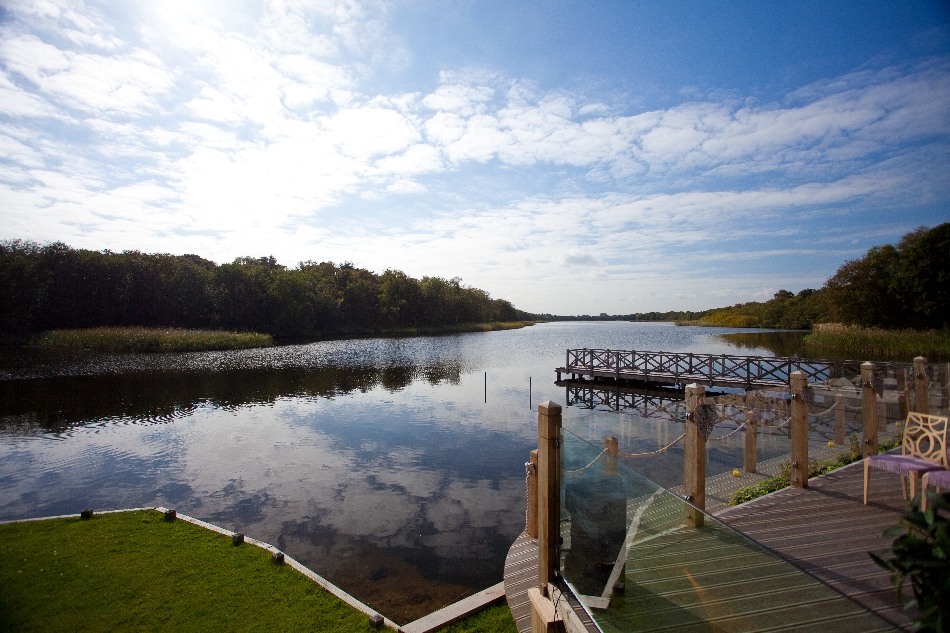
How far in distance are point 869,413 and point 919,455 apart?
2001 mm

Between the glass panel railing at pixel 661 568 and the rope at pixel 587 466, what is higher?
the rope at pixel 587 466

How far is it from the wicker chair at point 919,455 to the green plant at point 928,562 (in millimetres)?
3300

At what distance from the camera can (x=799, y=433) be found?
501cm

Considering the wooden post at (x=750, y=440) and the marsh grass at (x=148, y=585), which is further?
the wooden post at (x=750, y=440)

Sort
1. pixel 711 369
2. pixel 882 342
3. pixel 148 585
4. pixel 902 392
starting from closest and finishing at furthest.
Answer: pixel 148 585 → pixel 902 392 → pixel 711 369 → pixel 882 342

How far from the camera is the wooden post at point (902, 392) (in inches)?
235

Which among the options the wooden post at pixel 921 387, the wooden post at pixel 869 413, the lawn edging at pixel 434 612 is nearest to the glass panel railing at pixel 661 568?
the lawn edging at pixel 434 612

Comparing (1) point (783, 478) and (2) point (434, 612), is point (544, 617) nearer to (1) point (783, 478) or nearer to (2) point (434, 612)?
(2) point (434, 612)

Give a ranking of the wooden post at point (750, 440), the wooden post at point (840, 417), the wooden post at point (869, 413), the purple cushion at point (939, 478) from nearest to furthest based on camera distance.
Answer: the purple cushion at point (939, 478) → the wooden post at point (869, 413) → the wooden post at point (840, 417) → the wooden post at point (750, 440)

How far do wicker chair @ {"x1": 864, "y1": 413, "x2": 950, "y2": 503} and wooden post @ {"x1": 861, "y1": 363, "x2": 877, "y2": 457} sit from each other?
1.41 meters

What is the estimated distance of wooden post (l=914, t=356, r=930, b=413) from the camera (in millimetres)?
5480

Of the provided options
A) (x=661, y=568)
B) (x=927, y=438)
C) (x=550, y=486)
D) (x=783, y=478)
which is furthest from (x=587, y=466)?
(x=783, y=478)

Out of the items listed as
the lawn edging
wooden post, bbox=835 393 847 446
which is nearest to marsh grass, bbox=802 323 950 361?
wooden post, bbox=835 393 847 446

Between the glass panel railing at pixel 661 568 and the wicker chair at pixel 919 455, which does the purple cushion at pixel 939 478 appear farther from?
the glass panel railing at pixel 661 568
